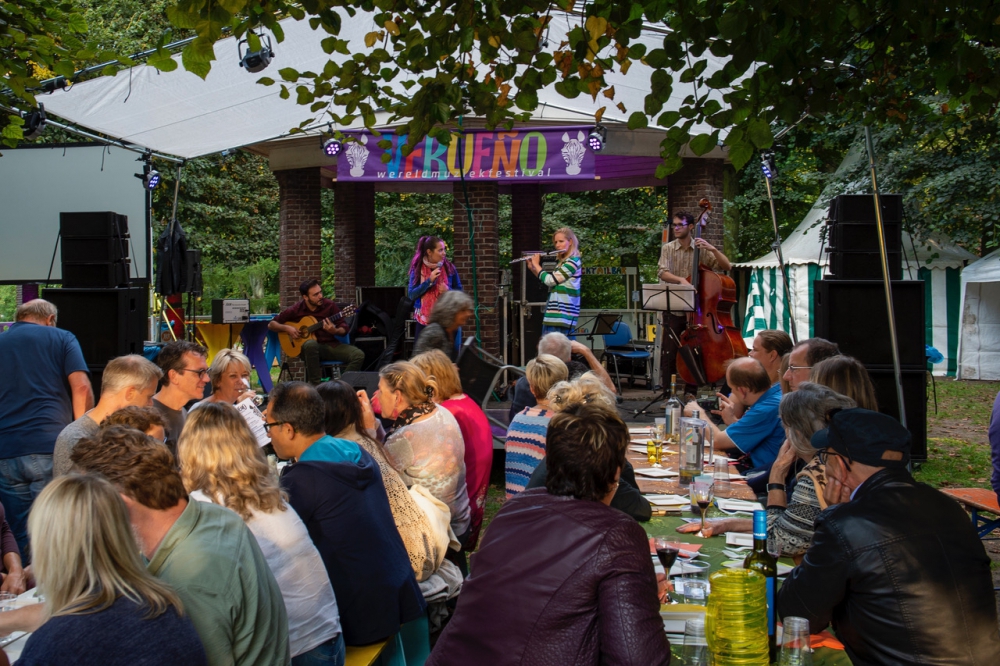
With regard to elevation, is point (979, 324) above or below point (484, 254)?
below

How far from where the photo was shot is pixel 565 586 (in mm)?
1973

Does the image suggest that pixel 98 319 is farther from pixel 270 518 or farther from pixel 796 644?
pixel 796 644

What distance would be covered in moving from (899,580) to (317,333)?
9.86 m

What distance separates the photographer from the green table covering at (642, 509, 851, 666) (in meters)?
2.36

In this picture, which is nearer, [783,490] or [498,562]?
[498,562]

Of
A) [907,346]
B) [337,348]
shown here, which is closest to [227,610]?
[907,346]

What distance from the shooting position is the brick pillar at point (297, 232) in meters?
12.8

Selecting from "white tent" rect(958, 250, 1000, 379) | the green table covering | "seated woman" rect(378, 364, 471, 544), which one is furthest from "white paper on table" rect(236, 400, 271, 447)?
"white tent" rect(958, 250, 1000, 379)

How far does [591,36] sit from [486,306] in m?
8.23

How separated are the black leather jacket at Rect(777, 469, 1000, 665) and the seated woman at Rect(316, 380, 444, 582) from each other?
5.40 ft

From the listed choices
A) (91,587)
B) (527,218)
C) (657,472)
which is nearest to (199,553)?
(91,587)

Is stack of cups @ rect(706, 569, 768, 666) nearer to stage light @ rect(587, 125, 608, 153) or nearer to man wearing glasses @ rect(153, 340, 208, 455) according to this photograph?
man wearing glasses @ rect(153, 340, 208, 455)

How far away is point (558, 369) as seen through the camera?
495 cm

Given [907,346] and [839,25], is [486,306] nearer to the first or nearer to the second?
[907,346]
